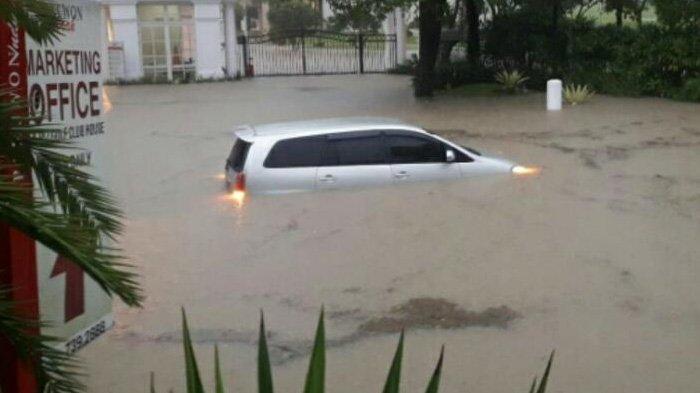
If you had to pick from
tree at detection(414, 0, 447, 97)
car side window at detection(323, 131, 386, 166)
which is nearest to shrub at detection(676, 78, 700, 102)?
tree at detection(414, 0, 447, 97)

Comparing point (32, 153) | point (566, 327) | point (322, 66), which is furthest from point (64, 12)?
point (322, 66)

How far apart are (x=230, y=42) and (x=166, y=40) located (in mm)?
2383

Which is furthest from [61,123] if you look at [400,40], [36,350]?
[400,40]

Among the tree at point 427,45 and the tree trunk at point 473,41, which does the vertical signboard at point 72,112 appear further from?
the tree trunk at point 473,41

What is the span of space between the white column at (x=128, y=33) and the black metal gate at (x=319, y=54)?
4.16 meters

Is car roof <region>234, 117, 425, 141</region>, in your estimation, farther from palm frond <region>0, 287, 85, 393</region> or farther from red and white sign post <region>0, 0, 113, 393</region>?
palm frond <region>0, 287, 85, 393</region>

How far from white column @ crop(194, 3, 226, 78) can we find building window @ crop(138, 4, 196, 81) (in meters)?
0.28

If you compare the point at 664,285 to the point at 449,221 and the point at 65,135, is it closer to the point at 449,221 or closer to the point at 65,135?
the point at 449,221

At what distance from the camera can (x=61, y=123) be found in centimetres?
527

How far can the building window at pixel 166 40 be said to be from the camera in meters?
34.5

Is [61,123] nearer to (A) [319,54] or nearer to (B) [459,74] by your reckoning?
(B) [459,74]

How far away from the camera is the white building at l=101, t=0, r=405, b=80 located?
34.2m

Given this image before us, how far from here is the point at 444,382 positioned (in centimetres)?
661

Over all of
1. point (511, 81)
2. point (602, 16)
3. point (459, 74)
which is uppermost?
point (602, 16)
